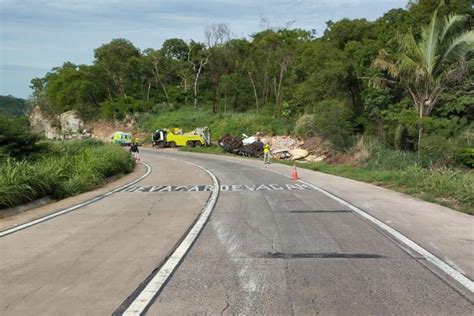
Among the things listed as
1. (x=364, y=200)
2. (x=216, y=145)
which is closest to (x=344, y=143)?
(x=364, y=200)

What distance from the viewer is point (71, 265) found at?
7375 millimetres

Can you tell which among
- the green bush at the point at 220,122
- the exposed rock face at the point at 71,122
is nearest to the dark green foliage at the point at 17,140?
the green bush at the point at 220,122

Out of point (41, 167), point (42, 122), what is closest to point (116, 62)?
point (42, 122)

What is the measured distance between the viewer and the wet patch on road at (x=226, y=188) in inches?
717

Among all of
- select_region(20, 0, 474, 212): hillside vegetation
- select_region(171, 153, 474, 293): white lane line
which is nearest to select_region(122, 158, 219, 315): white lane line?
select_region(171, 153, 474, 293): white lane line

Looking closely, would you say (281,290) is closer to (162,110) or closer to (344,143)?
(344,143)

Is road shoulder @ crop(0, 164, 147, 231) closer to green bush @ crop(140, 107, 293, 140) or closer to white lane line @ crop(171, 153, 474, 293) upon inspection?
white lane line @ crop(171, 153, 474, 293)

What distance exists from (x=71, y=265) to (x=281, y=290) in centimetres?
320

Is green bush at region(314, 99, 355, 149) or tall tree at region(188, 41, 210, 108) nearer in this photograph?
green bush at region(314, 99, 355, 149)

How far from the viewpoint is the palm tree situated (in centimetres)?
2698

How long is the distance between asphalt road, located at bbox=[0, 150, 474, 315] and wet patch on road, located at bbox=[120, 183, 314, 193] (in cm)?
561

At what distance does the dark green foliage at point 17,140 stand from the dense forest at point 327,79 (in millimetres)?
18311

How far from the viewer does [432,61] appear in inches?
1062

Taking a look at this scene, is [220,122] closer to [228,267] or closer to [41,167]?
[41,167]
